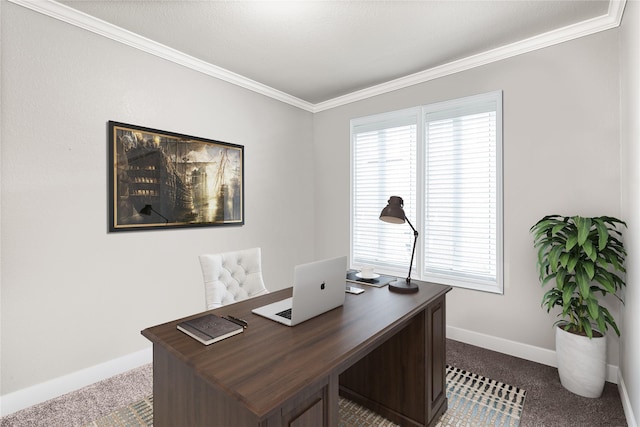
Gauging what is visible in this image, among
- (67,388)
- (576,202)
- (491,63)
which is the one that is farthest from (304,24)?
(67,388)

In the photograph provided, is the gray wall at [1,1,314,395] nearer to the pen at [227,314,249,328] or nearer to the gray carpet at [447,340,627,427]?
the pen at [227,314,249,328]

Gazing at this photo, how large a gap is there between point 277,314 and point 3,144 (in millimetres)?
2094

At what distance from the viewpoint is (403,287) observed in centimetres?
194

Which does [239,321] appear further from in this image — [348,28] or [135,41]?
[135,41]

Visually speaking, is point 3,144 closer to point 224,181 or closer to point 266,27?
point 224,181

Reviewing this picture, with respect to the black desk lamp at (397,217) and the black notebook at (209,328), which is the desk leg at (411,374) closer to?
the black desk lamp at (397,217)

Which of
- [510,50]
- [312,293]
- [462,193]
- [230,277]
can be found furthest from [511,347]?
[510,50]

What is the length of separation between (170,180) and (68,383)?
169 centimetres

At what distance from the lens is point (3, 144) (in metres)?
1.97

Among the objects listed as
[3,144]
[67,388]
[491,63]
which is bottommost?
[67,388]

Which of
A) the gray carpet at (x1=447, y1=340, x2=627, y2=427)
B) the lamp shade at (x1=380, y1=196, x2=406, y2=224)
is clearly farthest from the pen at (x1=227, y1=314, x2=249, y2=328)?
the gray carpet at (x1=447, y1=340, x2=627, y2=427)

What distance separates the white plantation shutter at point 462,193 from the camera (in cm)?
289

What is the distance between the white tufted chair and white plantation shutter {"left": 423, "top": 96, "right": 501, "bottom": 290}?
6.40 feet

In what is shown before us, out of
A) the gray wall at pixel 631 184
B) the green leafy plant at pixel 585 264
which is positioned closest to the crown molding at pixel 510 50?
the gray wall at pixel 631 184
